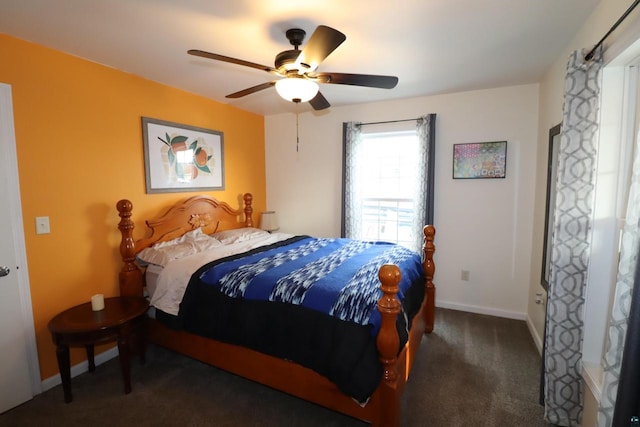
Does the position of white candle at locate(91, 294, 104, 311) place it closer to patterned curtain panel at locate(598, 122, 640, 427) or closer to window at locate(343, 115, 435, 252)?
window at locate(343, 115, 435, 252)

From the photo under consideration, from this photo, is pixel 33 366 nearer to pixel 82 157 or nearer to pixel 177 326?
pixel 177 326

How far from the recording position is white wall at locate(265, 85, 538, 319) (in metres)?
3.29

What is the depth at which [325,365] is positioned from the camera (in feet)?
5.92

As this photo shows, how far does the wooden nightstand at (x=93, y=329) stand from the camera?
205 cm

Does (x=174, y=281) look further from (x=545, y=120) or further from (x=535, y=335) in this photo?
(x=545, y=120)

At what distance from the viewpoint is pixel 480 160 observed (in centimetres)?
345

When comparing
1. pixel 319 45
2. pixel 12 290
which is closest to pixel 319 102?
pixel 319 45

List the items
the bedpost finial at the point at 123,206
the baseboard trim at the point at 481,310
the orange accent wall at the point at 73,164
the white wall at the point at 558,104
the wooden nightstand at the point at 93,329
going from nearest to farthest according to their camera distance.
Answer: the white wall at the point at 558,104, the wooden nightstand at the point at 93,329, the orange accent wall at the point at 73,164, the bedpost finial at the point at 123,206, the baseboard trim at the point at 481,310

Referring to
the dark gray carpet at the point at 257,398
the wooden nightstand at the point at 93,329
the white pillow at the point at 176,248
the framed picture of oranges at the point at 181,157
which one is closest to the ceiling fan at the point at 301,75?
the framed picture of oranges at the point at 181,157

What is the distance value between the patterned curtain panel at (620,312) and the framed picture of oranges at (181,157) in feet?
11.6

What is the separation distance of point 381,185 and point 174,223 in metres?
2.56

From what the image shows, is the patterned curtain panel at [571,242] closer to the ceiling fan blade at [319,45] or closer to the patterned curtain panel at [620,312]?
the patterned curtain panel at [620,312]

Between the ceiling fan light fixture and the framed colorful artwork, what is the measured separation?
7.22ft

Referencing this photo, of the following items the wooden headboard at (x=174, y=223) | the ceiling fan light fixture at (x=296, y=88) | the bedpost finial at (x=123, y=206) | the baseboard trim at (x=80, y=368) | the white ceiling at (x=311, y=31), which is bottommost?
the baseboard trim at (x=80, y=368)
